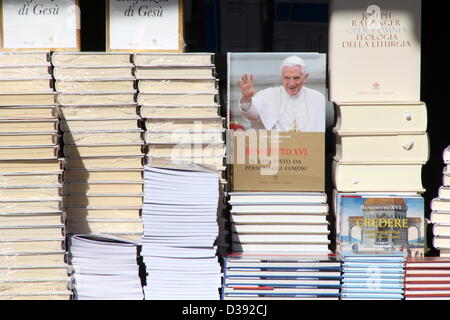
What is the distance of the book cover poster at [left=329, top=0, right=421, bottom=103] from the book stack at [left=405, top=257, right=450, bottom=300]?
107 centimetres

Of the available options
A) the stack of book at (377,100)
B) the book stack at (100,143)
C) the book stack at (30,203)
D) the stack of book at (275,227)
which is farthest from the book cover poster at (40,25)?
the stack of book at (377,100)

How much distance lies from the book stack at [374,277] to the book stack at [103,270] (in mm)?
1305

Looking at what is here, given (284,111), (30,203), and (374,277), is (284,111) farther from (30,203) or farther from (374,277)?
(30,203)

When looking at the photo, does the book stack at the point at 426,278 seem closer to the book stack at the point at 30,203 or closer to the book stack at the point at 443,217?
the book stack at the point at 443,217

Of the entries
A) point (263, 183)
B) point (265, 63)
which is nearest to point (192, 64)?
point (265, 63)

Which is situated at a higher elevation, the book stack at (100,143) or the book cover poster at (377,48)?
the book cover poster at (377,48)

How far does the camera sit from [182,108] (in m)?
4.96

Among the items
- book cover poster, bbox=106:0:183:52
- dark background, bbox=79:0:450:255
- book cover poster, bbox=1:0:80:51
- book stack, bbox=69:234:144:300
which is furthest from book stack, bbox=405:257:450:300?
book cover poster, bbox=1:0:80:51

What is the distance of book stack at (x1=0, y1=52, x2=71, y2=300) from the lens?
15.3 ft

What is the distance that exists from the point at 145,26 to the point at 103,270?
1604 millimetres

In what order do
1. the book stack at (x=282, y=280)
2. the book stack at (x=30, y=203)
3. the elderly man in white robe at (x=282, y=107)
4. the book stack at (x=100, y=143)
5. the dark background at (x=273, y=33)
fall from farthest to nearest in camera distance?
the dark background at (x=273, y=33), the elderly man in white robe at (x=282, y=107), the book stack at (x=100, y=143), the book stack at (x=282, y=280), the book stack at (x=30, y=203)

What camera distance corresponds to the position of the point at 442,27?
5766mm

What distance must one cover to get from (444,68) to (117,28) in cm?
243

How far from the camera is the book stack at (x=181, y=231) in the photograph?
4.70 metres
